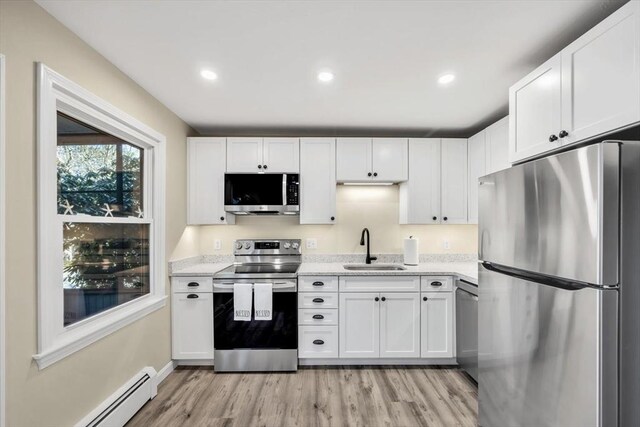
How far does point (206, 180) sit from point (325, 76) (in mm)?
1698

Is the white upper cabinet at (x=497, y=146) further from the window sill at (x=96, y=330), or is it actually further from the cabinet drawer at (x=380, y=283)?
the window sill at (x=96, y=330)

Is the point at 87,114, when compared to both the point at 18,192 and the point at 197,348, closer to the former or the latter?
the point at 18,192

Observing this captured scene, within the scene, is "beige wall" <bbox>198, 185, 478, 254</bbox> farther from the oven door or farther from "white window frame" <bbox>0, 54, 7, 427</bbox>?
"white window frame" <bbox>0, 54, 7, 427</bbox>

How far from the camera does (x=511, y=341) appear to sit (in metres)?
1.44

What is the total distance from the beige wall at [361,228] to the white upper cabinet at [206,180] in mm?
317

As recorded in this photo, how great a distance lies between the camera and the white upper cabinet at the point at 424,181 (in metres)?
3.07

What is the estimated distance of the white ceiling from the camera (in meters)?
1.39

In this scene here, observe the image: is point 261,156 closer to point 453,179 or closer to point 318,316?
point 318,316

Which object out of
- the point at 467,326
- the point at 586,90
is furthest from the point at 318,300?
the point at 586,90

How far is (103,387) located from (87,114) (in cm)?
168

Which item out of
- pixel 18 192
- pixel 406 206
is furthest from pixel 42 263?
pixel 406 206

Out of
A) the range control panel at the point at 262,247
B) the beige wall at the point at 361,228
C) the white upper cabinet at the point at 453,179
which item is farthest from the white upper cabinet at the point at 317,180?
the white upper cabinet at the point at 453,179

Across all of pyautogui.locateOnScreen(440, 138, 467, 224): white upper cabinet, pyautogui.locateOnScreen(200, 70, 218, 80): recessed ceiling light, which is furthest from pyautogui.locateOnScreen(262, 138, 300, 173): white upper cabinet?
pyautogui.locateOnScreen(440, 138, 467, 224): white upper cabinet

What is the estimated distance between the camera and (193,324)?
105 inches
